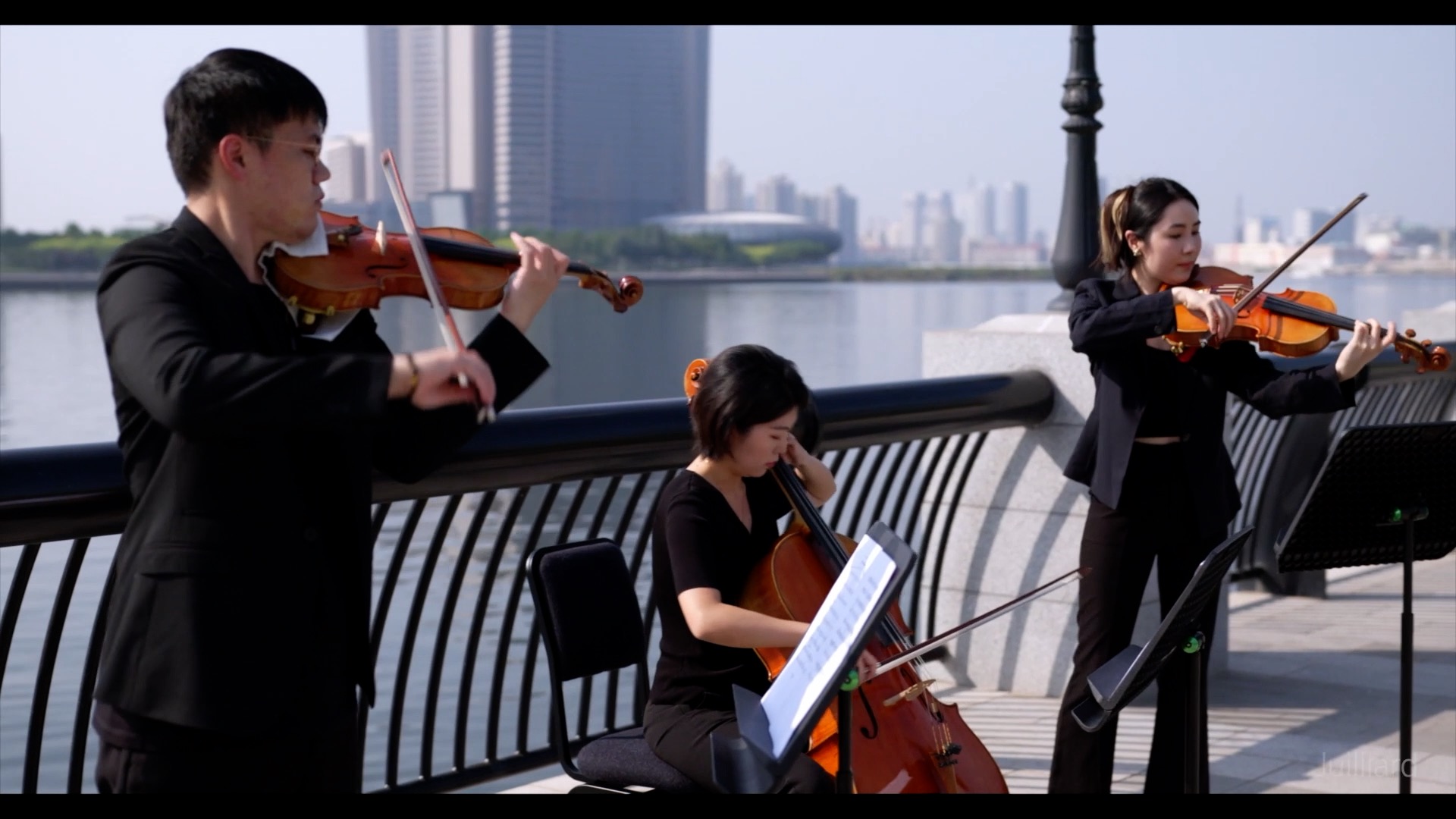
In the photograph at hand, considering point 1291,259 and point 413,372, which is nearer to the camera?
point 413,372

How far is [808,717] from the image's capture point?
2.14m

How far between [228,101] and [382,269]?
433 millimetres

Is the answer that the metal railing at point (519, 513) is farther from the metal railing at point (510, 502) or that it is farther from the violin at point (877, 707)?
the violin at point (877, 707)

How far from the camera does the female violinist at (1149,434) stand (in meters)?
4.35

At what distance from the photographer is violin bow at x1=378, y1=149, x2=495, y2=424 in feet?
6.99

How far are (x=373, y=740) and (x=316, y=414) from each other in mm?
7785

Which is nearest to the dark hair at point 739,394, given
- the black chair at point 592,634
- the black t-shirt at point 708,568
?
the black t-shirt at point 708,568

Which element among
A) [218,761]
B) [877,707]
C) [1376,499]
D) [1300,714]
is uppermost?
[1376,499]

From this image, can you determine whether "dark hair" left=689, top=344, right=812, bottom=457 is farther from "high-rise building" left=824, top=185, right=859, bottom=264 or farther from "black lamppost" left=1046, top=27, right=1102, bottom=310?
"high-rise building" left=824, top=185, right=859, bottom=264

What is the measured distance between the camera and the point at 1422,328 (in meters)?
14.4

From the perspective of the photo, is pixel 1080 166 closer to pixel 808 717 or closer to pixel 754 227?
pixel 808 717

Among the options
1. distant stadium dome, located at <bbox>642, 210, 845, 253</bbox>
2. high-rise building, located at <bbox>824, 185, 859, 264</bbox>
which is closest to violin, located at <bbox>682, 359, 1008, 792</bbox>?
distant stadium dome, located at <bbox>642, 210, 845, 253</bbox>

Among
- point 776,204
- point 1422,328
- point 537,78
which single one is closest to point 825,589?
point 1422,328

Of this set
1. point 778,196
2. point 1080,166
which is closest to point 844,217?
point 778,196
